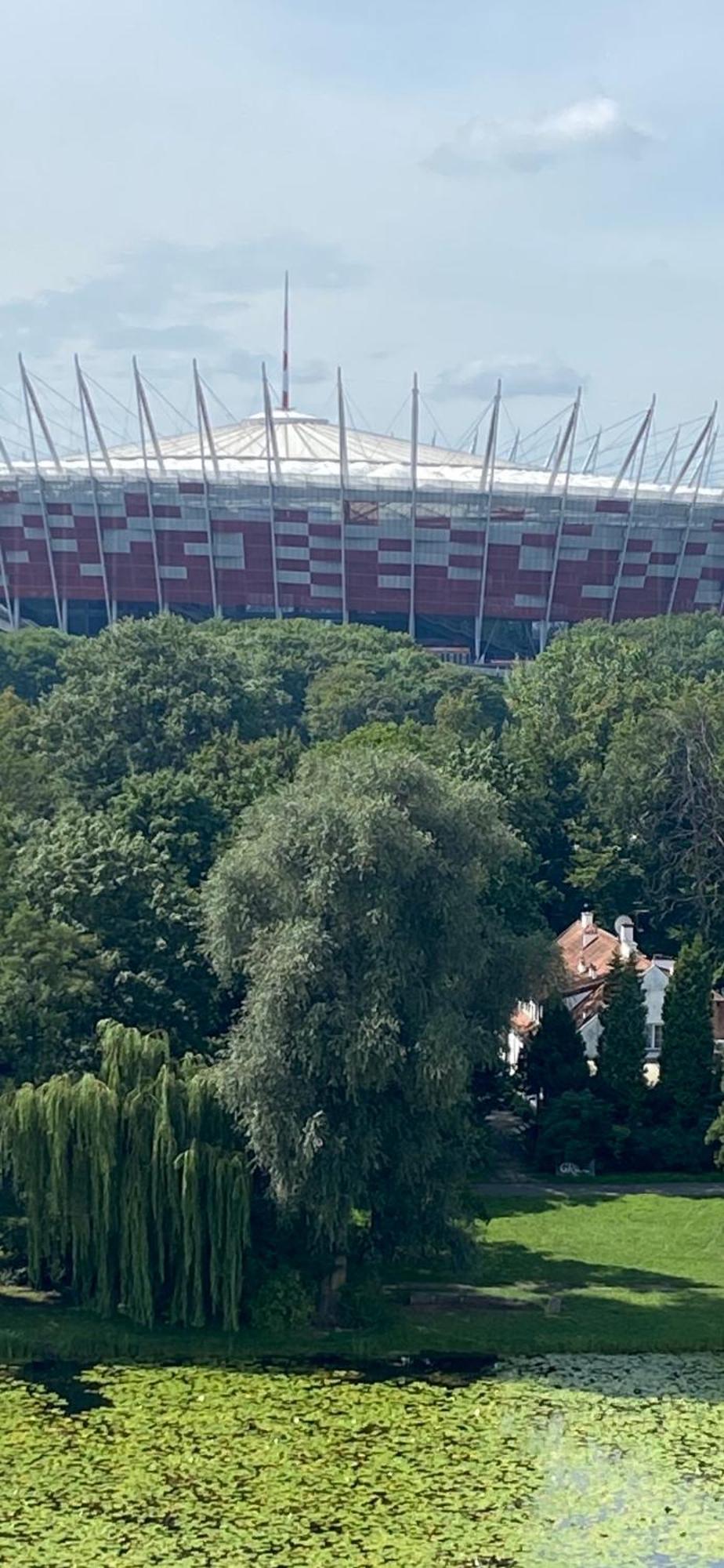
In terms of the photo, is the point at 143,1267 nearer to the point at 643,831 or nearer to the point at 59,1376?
the point at 59,1376

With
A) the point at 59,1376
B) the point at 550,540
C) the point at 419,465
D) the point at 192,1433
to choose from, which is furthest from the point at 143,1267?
the point at 419,465

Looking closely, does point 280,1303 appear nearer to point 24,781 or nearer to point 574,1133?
point 574,1133

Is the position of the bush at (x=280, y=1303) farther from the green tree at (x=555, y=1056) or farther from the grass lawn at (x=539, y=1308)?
the green tree at (x=555, y=1056)

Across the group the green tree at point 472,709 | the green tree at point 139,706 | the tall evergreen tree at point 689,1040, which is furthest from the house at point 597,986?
the green tree at point 472,709

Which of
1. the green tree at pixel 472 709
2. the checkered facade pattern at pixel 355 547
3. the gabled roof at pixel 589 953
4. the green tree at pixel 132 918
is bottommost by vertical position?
the gabled roof at pixel 589 953

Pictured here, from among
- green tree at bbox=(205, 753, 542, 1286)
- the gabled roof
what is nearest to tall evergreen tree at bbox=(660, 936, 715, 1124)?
the gabled roof

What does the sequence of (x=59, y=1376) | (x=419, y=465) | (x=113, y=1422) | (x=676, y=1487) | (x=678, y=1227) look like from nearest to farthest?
(x=676, y=1487), (x=113, y=1422), (x=59, y=1376), (x=678, y=1227), (x=419, y=465)

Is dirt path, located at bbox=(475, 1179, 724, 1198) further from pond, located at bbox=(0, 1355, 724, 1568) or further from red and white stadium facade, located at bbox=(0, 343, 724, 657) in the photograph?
red and white stadium facade, located at bbox=(0, 343, 724, 657)
